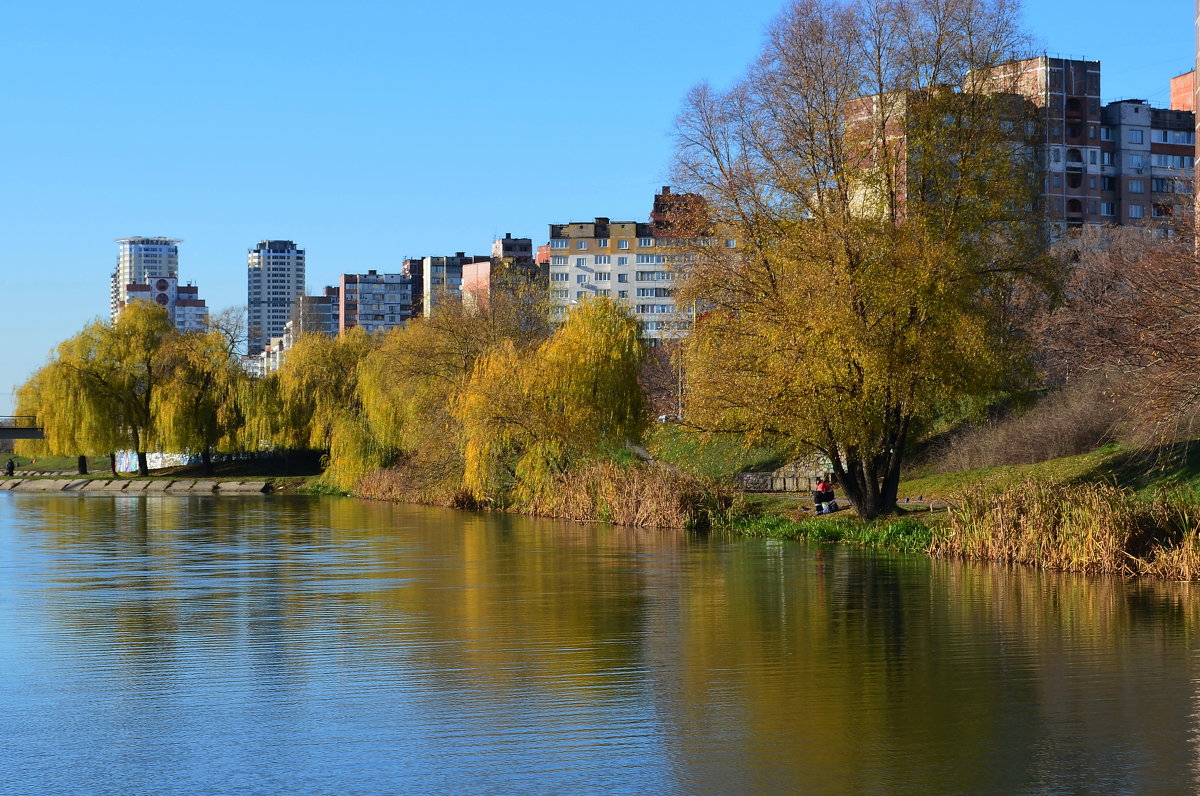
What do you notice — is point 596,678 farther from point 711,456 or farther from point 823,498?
point 711,456

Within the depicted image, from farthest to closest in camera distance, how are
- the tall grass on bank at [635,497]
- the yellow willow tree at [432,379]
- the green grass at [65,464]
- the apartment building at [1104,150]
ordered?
the apartment building at [1104,150]
the green grass at [65,464]
the yellow willow tree at [432,379]
the tall grass on bank at [635,497]

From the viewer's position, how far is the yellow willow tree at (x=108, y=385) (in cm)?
6719

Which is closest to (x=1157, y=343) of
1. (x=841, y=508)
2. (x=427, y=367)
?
(x=841, y=508)

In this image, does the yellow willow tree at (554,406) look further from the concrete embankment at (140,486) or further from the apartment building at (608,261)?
the apartment building at (608,261)

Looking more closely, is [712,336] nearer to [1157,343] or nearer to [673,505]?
[673,505]

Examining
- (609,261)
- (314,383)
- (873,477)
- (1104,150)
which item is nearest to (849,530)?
(873,477)

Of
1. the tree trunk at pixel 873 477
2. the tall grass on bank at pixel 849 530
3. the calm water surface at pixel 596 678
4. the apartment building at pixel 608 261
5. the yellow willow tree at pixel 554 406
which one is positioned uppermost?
the apartment building at pixel 608 261

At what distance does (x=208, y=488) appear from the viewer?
2687 inches

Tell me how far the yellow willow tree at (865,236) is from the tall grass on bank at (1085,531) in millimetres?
4692

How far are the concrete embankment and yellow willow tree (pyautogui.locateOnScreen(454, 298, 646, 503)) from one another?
24.3m

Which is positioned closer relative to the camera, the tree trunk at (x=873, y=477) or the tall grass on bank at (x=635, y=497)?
the tree trunk at (x=873, y=477)

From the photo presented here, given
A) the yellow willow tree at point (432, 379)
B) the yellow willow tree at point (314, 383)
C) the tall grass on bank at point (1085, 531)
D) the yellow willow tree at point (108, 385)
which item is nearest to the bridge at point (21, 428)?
the yellow willow tree at point (108, 385)

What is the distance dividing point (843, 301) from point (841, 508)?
26.6ft

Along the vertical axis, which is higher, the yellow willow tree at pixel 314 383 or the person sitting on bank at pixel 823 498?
the yellow willow tree at pixel 314 383
